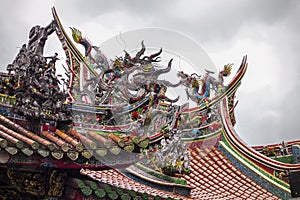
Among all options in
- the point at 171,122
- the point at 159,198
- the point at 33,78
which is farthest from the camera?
the point at 171,122

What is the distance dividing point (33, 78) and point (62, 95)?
A: 0.36 m

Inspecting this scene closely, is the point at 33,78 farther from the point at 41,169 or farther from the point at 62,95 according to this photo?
the point at 41,169

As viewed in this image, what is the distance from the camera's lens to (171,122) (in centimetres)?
721

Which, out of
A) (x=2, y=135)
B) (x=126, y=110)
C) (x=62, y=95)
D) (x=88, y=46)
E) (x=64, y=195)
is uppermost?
(x=88, y=46)

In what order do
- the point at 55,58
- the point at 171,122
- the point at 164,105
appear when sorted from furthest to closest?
1. the point at 164,105
2. the point at 171,122
3. the point at 55,58

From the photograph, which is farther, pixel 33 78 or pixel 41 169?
pixel 33 78

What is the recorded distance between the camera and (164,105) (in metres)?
8.25

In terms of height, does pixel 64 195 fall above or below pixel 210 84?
below

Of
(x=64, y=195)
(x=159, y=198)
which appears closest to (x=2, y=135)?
(x=64, y=195)

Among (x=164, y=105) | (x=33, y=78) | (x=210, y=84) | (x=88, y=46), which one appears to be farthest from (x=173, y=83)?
(x=33, y=78)

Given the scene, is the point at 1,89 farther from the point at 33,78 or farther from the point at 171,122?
the point at 171,122

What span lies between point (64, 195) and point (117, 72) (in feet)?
15.1

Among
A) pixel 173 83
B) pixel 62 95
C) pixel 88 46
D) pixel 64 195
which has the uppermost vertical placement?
pixel 88 46

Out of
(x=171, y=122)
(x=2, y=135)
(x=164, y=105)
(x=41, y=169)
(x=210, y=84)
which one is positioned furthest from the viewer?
(x=210, y=84)
